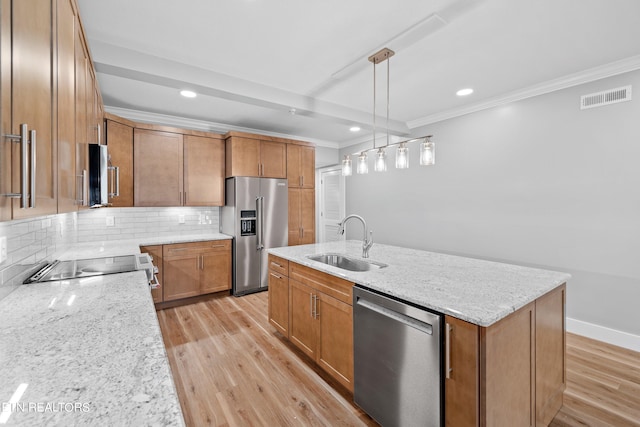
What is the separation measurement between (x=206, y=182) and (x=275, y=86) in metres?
1.85

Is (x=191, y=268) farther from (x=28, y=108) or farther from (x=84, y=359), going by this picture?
(x=28, y=108)

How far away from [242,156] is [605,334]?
4.66 metres

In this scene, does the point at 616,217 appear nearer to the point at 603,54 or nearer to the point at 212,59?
the point at 603,54

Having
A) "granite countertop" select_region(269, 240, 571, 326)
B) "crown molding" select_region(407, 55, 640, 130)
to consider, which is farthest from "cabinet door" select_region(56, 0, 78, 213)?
"crown molding" select_region(407, 55, 640, 130)

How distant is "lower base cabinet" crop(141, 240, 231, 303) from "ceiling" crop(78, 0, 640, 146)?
1.86m

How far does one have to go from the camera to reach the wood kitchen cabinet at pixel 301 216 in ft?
15.4

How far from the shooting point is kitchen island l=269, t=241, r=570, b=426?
1269 millimetres

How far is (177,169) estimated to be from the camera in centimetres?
394

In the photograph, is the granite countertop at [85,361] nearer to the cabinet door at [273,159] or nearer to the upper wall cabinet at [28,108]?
the upper wall cabinet at [28,108]

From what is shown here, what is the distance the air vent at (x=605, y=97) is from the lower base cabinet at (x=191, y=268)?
14.7 feet

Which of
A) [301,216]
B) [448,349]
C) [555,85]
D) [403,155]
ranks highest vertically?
[555,85]

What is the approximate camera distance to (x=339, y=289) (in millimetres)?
2002

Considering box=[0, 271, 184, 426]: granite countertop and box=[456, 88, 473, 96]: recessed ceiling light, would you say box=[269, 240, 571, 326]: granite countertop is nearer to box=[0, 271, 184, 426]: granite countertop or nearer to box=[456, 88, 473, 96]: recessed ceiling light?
box=[0, 271, 184, 426]: granite countertop

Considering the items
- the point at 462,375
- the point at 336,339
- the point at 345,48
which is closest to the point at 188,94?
the point at 345,48
